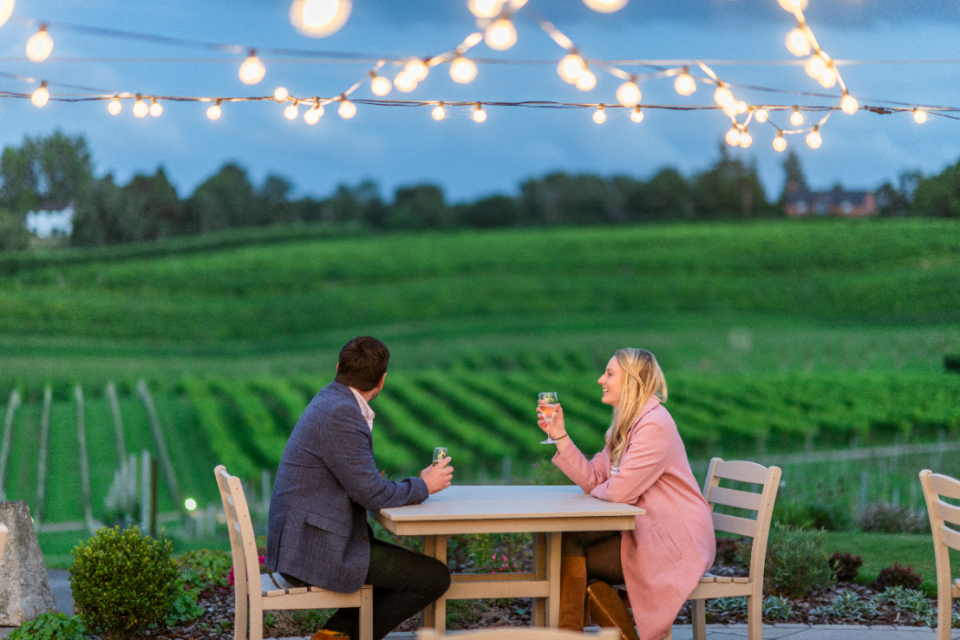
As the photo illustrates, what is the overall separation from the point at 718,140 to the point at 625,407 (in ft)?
21.4

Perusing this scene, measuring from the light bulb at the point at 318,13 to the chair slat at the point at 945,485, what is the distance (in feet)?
7.05

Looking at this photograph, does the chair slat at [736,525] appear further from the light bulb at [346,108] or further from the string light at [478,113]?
the light bulb at [346,108]

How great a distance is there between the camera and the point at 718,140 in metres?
9.05

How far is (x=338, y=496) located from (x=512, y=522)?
53 centimetres

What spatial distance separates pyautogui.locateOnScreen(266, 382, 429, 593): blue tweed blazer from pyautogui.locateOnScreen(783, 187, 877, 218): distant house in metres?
7.06

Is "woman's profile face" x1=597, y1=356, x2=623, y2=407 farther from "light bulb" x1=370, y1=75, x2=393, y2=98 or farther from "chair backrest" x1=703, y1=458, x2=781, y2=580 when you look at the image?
"light bulb" x1=370, y1=75, x2=393, y2=98

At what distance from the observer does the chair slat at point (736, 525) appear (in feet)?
10.4

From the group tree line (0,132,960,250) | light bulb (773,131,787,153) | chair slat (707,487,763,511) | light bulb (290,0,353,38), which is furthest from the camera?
tree line (0,132,960,250)

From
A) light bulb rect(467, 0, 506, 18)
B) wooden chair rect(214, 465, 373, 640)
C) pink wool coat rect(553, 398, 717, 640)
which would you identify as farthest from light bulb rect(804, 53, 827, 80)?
wooden chair rect(214, 465, 373, 640)

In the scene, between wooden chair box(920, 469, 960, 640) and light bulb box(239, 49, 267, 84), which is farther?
light bulb box(239, 49, 267, 84)

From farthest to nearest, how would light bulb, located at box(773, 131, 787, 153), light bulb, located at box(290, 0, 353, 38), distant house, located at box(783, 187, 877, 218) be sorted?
distant house, located at box(783, 187, 877, 218)
light bulb, located at box(773, 131, 787, 153)
light bulb, located at box(290, 0, 353, 38)

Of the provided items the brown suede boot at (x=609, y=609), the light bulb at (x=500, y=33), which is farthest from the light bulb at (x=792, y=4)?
the brown suede boot at (x=609, y=609)

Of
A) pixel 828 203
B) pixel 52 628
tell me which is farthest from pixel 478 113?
pixel 828 203

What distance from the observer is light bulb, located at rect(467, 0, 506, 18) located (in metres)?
2.70
